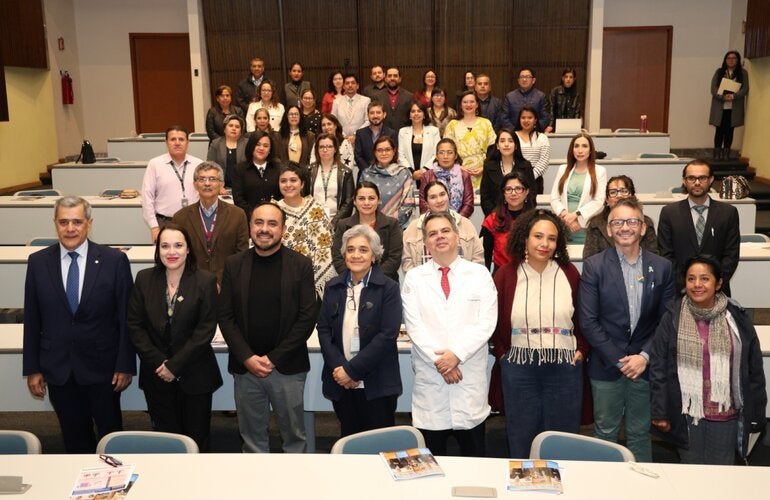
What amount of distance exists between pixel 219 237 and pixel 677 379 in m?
2.71

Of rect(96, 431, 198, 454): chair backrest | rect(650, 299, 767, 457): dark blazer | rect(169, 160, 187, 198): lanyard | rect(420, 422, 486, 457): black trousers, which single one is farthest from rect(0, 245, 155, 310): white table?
rect(650, 299, 767, 457): dark blazer

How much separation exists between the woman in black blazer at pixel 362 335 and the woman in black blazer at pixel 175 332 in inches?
24.0

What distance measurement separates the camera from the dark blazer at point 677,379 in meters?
3.61

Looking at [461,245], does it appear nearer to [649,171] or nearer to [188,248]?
[188,248]

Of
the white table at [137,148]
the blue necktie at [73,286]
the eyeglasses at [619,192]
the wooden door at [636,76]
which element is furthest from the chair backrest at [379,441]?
the wooden door at [636,76]

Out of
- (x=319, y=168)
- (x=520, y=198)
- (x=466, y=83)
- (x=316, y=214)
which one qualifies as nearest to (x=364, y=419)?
(x=316, y=214)

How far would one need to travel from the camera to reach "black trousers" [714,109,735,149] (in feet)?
36.1

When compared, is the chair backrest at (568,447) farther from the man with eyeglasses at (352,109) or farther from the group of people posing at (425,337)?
the man with eyeglasses at (352,109)

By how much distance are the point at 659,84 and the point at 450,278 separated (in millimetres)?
10557

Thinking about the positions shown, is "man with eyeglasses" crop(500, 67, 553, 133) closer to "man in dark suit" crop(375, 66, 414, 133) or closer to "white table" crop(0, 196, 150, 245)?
"man in dark suit" crop(375, 66, 414, 133)

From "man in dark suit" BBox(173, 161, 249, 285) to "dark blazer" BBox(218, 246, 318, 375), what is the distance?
28.7 inches

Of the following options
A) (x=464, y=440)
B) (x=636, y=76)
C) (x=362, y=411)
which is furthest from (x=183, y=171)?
(x=636, y=76)

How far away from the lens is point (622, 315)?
12.6ft

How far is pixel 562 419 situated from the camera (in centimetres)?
377
